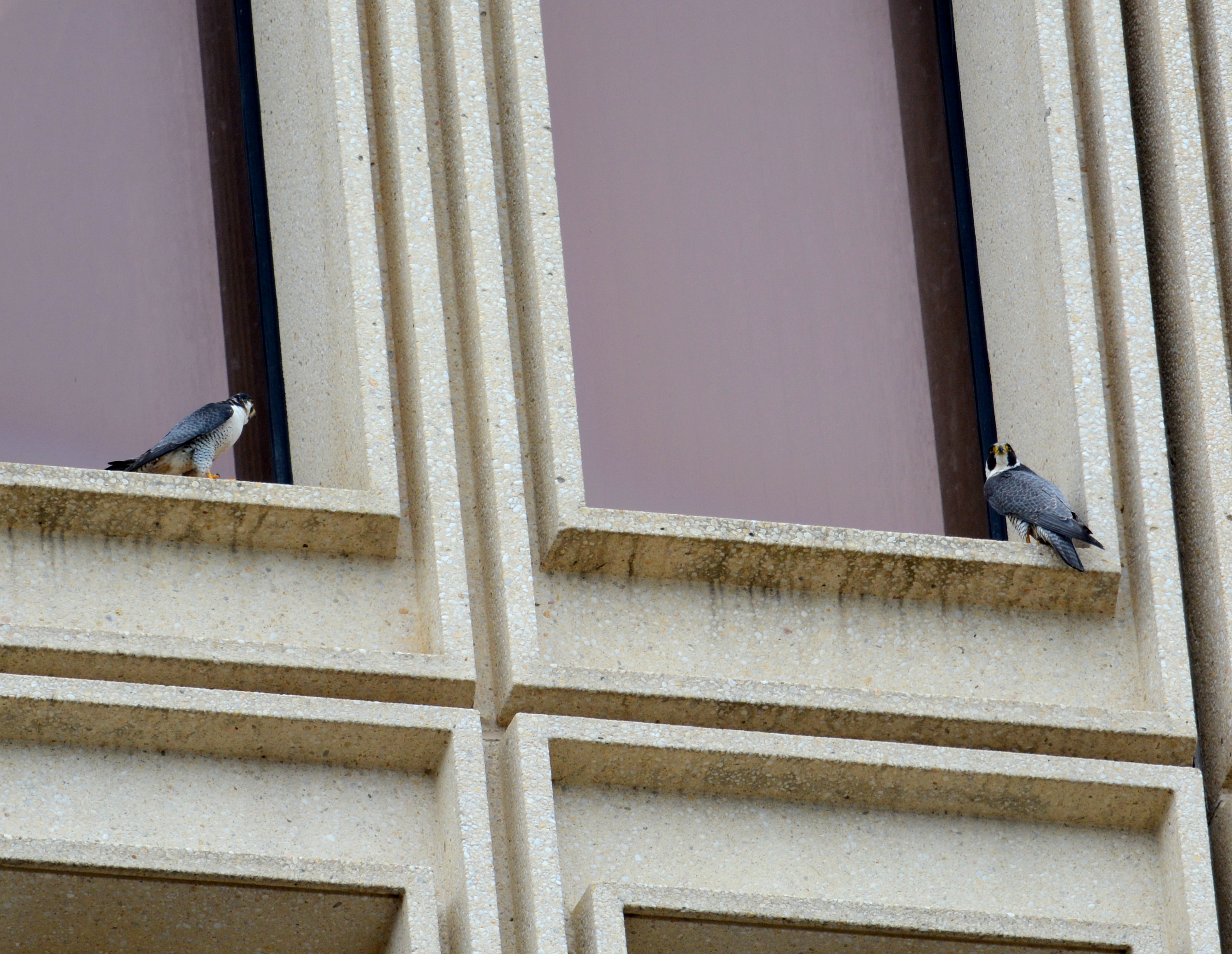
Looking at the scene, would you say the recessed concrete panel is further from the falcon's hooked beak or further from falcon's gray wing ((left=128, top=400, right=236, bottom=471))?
the falcon's hooked beak

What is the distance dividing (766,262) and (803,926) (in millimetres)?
2932

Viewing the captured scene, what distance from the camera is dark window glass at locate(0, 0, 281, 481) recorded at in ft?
28.9

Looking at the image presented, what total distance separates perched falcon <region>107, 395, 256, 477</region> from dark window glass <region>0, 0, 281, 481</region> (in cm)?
29

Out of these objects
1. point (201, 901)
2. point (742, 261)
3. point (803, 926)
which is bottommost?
point (803, 926)

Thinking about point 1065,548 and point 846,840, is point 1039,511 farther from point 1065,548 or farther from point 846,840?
point 846,840

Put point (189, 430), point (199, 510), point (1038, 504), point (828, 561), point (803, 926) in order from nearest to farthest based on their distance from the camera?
point (803, 926) → point (199, 510) → point (828, 561) → point (1038, 504) → point (189, 430)

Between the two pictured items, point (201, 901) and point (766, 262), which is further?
point (766, 262)

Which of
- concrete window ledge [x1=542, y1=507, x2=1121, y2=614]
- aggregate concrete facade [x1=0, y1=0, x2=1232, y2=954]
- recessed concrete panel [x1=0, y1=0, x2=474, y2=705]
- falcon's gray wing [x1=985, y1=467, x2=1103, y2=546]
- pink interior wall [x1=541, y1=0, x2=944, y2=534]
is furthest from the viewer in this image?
pink interior wall [x1=541, y1=0, x2=944, y2=534]

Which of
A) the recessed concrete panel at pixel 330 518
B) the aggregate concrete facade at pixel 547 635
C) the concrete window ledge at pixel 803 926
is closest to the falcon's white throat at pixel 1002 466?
the aggregate concrete facade at pixel 547 635

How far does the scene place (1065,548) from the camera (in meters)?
8.28

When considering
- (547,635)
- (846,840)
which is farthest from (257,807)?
(846,840)

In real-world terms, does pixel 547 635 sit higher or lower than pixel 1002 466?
lower

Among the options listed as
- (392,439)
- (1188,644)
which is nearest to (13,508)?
(392,439)

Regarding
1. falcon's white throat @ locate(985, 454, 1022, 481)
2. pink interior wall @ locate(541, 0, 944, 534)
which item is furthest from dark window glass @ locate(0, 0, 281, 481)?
falcon's white throat @ locate(985, 454, 1022, 481)
